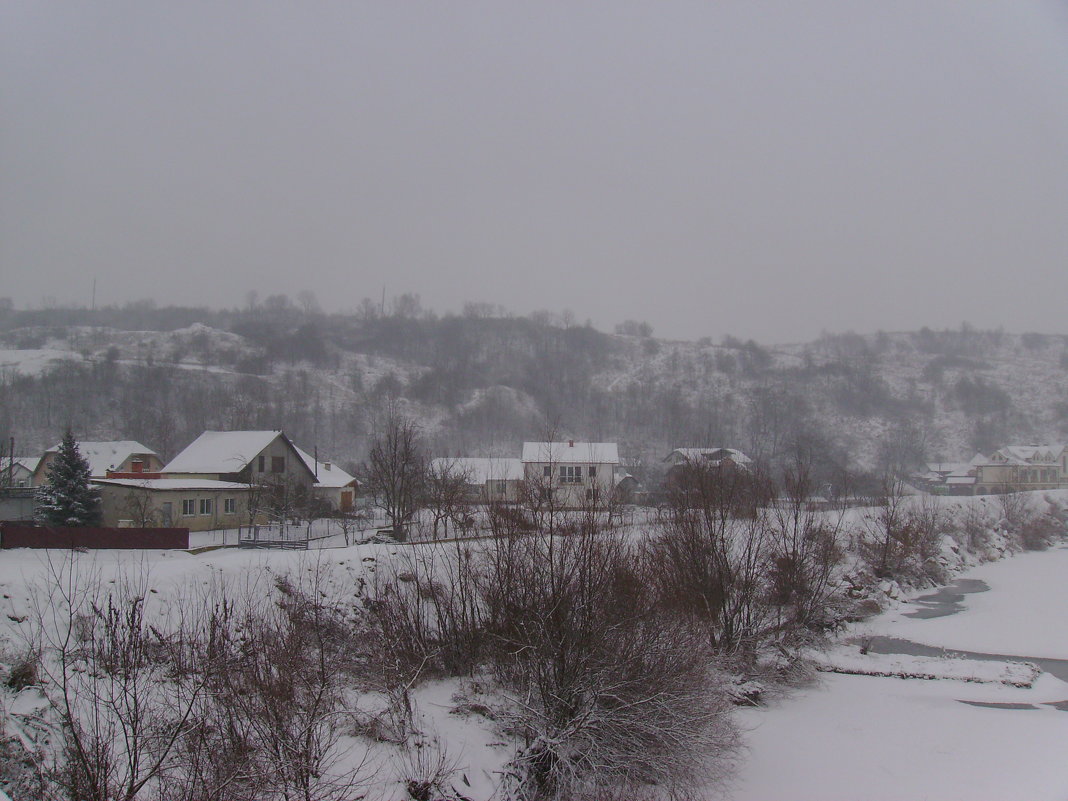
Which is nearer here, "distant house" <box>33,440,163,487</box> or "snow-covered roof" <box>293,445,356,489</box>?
"snow-covered roof" <box>293,445,356,489</box>

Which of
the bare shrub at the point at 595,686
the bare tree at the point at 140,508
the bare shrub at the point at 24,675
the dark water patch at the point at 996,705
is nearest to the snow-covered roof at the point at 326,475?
Result: the bare tree at the point at 140,508

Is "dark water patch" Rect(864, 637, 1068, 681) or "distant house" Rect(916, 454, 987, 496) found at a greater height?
"distant house" Rect(916, 454, 987, 496)

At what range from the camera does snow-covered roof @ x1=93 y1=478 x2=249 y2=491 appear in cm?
3532

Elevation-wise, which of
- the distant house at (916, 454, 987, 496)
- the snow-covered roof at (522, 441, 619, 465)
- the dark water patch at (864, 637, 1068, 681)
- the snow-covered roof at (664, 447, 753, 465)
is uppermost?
the snow-covered roof at (664, 447, 753, 465)

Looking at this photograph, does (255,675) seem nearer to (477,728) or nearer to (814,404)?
(477,728)

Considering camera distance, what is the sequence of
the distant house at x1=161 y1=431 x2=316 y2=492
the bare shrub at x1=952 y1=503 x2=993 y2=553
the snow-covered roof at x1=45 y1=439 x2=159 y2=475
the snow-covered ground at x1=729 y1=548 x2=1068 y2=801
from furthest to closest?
the snow-covered roof at x1=45 y1=439 x2=159 y2=475 < the distant house at x1=161 y1=431 x2=316 y2=492 < the bare shrub at x1=952 y1=503 x2=993 y2=553 < the snow-covered ground at x1=729 y1=548 x2=1068 y2=801

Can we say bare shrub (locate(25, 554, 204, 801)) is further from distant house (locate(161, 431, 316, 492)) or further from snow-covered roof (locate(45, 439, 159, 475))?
snow-covered roof (locate(45, 439, 159, 475))

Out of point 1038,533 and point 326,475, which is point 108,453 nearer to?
point 326,475

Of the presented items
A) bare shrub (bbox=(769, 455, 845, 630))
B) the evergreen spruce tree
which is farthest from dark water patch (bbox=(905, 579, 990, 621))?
the evergreen spruce tree

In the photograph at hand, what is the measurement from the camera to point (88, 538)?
22.2 metres

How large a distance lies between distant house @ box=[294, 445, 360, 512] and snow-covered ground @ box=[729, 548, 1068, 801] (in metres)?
34.8


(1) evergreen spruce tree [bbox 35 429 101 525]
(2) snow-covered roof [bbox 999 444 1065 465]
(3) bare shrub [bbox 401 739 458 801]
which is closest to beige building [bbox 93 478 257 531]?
(1) evergreen spruce tree [bbox 35 429 101 525]

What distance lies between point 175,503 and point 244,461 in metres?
7.79

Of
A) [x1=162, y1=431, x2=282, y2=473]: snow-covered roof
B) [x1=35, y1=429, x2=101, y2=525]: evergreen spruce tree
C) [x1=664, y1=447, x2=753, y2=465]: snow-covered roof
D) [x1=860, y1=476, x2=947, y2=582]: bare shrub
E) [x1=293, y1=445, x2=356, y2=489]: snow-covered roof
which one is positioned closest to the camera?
[x1=664, y1=447, x2=753, y2=465]: snow-covered roof
